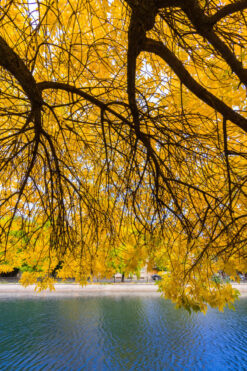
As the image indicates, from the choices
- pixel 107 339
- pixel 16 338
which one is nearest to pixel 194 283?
pixel 107 339

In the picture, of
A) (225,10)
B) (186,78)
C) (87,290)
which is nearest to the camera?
(225,10)

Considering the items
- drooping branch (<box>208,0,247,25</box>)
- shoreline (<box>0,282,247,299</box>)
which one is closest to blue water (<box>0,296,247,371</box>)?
shoreline (<box>0,282,247,299</box>)

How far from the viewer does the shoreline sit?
18094 mm

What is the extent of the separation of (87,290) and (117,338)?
437 inches

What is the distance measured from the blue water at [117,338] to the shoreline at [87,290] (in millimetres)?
4136

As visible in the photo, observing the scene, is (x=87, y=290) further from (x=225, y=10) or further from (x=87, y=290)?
(x=225, y=10)

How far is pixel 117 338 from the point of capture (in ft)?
29.3

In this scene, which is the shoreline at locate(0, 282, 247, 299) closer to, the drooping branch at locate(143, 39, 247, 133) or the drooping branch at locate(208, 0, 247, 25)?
the drooping branch at locate(143, 39, 247, 133)

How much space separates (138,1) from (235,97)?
1.44 meters

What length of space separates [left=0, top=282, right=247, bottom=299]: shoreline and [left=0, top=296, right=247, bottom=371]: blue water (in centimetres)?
414

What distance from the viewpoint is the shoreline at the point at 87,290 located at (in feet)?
59.4

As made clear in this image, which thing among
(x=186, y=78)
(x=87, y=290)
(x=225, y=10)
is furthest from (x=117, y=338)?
(x=87, y=290)

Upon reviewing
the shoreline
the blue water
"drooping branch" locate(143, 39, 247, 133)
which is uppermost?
"drooping branch" locate(143, 39, 247, 133)

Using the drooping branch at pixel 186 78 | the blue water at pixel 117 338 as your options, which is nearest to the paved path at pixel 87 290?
the blue water at pixel 117 338
